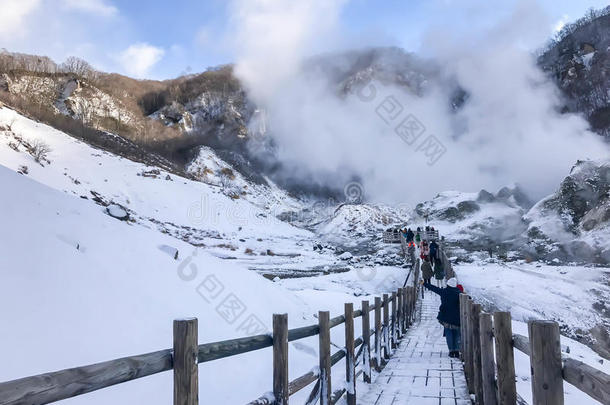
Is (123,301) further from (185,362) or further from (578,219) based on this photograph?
(578,219)

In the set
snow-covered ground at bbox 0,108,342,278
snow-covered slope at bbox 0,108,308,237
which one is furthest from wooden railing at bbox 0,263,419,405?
snow-covered slope at bbox 0,108,308,237

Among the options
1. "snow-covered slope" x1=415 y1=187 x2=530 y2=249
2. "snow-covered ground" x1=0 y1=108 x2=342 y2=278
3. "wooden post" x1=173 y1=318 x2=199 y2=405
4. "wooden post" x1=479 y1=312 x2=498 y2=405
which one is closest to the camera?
"wooden post" x1=173 y1=318 x2=199 y2=405

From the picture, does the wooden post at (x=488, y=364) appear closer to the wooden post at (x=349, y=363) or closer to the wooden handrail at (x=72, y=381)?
the wooden post at (x=349, y=363)

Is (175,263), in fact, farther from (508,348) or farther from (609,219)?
(609,219)

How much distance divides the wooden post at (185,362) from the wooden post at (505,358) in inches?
91.2

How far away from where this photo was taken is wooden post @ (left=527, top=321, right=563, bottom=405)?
229 cm

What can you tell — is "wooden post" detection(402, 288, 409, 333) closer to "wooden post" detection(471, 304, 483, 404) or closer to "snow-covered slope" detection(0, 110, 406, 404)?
"snow-covered slope" detection(0, 110, 406, 404)

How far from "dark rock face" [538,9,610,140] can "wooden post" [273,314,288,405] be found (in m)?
83.2

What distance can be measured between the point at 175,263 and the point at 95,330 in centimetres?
319

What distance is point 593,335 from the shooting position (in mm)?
14336

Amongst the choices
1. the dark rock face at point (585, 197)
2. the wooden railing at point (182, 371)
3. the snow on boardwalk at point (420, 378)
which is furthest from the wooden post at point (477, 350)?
the dark rock face at point (585, 197)

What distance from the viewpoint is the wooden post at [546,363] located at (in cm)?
229

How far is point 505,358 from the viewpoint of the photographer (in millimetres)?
3217

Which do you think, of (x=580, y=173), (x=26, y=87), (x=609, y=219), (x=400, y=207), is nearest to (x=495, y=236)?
(x=580, y=173)
